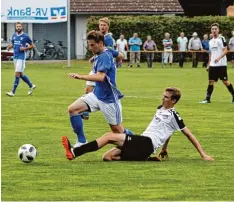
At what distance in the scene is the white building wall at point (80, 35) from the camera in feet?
199

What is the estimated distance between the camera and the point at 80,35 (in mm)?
60906

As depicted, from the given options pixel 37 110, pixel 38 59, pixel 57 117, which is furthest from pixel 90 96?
pixel 38 59

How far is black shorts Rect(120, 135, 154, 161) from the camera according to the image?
12.7m

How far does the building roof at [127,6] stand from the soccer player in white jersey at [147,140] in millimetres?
47723

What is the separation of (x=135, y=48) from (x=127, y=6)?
11.1 meters

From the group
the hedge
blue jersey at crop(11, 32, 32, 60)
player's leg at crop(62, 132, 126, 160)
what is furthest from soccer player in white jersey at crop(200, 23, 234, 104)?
the hedge

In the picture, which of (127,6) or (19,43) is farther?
(127,6)

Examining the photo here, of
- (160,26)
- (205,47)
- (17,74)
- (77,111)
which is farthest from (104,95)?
(160,26)

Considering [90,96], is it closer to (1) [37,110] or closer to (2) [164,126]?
(2) [164,126]

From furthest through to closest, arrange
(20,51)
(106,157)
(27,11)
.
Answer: (27,11) < (20,51) < (106,157)

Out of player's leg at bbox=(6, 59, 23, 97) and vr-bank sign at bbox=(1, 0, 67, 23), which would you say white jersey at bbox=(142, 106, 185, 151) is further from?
vr-bank sign at bbox=(1, 0, 67, 23)

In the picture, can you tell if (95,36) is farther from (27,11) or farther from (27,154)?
(27,11)

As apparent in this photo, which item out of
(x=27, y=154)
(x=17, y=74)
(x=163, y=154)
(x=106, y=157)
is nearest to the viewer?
(x=27, y=154)

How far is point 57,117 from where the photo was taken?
64.5 feet
